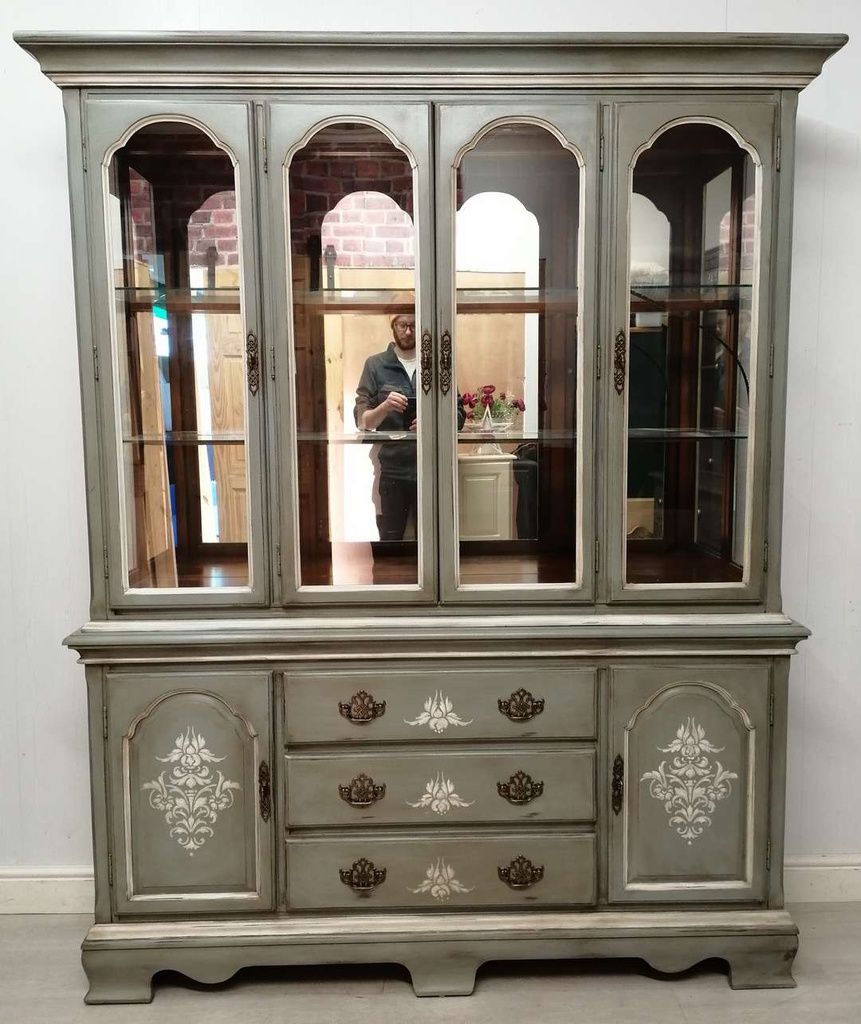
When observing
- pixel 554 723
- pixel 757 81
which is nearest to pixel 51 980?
pixel 554 723

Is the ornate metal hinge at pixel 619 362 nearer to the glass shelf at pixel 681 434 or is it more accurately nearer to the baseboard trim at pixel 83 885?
the glass shelf at pixel 681 434

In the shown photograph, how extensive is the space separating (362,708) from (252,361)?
0.86 meters

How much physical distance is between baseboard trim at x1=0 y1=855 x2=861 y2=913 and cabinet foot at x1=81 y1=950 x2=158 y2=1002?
46cm

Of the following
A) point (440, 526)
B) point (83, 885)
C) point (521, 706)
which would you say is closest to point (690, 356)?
point (440, 526)

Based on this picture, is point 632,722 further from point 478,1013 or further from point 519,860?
point 478,1013

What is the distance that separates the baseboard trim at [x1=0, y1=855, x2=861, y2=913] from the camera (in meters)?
2.47

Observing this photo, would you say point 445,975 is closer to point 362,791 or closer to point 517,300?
point 362,791

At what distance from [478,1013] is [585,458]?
4.43ft

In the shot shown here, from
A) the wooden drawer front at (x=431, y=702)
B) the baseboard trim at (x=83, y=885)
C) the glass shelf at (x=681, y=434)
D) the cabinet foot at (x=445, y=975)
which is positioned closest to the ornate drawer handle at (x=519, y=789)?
the wooden drawer front at (x=431, y=702)

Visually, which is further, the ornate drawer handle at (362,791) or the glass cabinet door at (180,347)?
the ornate drawer handle at (362,791)

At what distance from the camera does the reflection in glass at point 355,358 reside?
6.35ft

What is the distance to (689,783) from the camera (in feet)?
6.79

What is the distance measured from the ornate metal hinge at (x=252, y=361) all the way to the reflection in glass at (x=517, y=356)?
0.47 metres

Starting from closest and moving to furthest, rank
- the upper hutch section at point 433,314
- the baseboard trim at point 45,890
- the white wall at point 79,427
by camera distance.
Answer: the upper hutch section at point 433,314
the white wall at point 79,427
the baseboard trim at point 45,890
